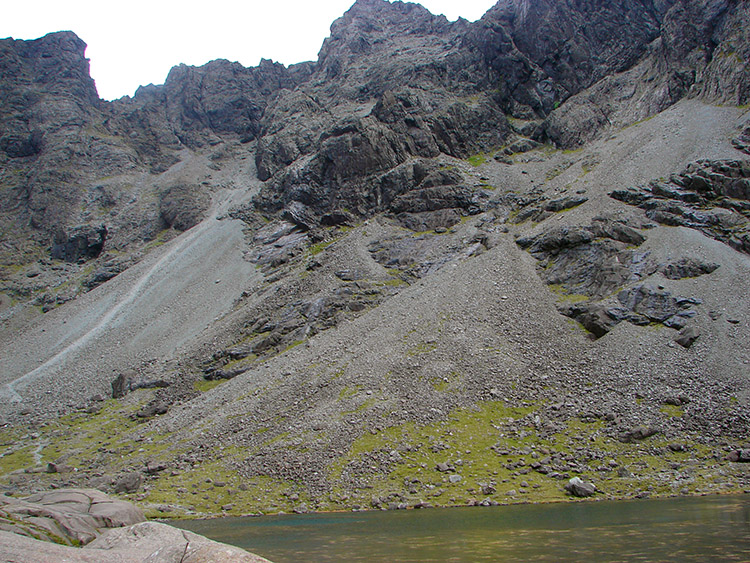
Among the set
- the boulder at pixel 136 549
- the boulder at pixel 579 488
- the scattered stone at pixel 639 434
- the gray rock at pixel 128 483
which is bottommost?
the boulder at pixel 579 488

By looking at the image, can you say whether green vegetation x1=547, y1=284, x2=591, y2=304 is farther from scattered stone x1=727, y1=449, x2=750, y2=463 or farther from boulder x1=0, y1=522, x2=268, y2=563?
boulder x1=0, y1=522, x2=268, y2=563

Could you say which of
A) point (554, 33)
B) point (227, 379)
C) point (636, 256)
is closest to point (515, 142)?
point (554, 33)

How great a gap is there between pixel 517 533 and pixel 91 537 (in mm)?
18098

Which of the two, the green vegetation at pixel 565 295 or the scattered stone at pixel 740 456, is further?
the green vegetation at pixel 565 295

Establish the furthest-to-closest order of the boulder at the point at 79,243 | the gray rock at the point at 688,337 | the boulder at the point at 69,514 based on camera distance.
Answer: the boulder at the point at 79,243 → the gray rock at the point at 688,337 → the boulder at the point at 69,514

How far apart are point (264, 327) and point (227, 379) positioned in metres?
9.61

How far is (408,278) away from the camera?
70875 mm

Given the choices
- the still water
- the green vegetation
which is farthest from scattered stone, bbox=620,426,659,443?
the green vegetation

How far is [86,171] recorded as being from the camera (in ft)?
433

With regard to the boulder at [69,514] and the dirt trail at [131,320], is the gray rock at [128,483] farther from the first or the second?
the dirt trail at [131,320]

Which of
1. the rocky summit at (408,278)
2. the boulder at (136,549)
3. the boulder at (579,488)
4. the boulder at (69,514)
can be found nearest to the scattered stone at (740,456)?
the rocky summit at (408,278)

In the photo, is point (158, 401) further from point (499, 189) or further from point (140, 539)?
point (499, 189)

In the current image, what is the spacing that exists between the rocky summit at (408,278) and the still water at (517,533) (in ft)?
13.1

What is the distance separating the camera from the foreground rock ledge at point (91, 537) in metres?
13.5
